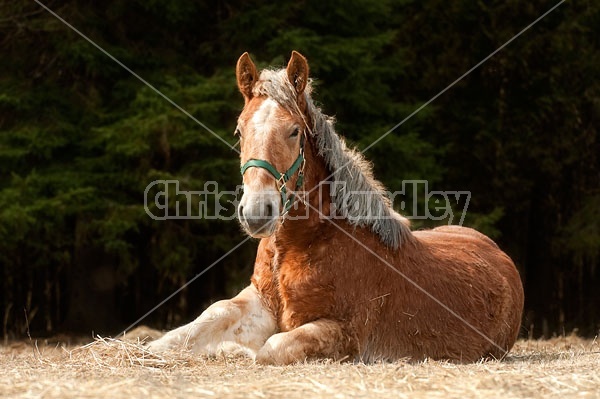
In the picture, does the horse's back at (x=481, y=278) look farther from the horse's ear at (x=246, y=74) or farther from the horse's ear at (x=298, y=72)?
the horse's ear at (x=246, y=74)

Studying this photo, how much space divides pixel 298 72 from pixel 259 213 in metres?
1.36

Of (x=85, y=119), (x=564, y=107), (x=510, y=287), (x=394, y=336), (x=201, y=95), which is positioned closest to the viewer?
(x=394, y=336)

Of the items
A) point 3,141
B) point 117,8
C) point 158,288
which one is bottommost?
point 158,288

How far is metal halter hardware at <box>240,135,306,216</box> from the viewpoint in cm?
538

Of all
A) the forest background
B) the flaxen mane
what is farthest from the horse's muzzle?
the forest background

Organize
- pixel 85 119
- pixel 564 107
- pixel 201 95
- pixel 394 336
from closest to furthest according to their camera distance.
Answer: pixel 394 336 → pixel 201 95 → pixel 85 119 → pixel 564 107

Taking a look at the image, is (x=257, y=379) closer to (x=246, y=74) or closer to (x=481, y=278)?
(x=246, y=74)

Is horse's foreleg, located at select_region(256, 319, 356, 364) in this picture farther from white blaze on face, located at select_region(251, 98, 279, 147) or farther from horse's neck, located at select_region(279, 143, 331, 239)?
white blaze on face, located at select_region(251, 98, 279, 147)

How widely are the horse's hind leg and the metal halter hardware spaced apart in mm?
903

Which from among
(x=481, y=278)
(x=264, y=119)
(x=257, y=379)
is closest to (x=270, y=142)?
(x=264, y=119)

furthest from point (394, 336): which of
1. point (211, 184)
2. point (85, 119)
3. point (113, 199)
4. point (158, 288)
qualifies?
point (158, 288)

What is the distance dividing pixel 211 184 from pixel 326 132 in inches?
271

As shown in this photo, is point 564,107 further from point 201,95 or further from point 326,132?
point 326,132

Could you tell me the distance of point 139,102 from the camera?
12.8 m
